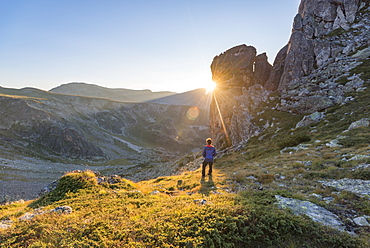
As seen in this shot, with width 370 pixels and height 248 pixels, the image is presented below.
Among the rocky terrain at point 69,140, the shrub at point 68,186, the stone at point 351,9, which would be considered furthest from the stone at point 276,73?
the shrub at point 68,186

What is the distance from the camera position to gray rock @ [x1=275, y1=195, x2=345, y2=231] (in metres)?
5.93

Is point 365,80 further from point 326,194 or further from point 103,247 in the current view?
point 103,247

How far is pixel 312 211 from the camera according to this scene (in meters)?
6.70

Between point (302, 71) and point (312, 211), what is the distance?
55.0 metres

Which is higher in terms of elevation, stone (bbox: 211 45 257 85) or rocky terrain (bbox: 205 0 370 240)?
stone (bbox: 211 45 257 85)

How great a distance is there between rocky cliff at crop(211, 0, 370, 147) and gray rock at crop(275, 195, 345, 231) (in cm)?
3454

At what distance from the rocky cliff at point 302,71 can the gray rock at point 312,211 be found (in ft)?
113

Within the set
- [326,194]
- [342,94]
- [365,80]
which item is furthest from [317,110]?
[326,194]

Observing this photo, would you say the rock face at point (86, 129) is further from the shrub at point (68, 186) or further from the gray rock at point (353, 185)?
the gray rock at point (353, 185)

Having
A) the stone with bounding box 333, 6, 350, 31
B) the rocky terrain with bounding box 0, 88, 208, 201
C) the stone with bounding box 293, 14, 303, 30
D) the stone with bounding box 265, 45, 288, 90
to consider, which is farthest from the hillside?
the rocky terrain with bounding box 0, 88, 208, 201

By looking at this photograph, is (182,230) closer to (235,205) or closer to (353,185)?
(235,205)

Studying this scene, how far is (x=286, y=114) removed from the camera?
134ft

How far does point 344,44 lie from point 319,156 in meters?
47.0

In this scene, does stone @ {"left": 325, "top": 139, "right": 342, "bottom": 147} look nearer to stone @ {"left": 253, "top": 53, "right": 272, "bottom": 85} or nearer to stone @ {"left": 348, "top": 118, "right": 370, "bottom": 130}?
stone @ {"left": 348, "top": 118, "right": 370, "bottom": 130}
